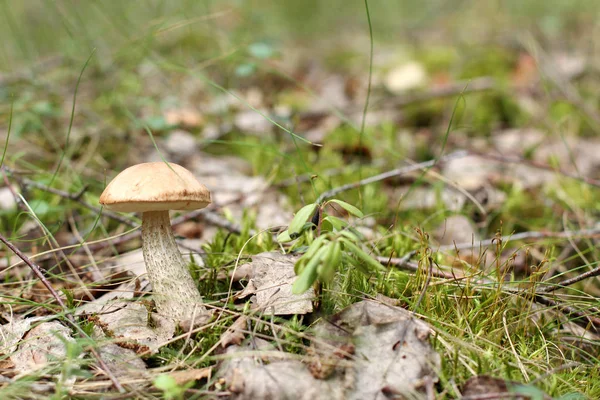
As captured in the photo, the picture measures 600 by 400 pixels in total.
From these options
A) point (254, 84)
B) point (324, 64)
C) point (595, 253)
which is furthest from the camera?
point (324, 64)

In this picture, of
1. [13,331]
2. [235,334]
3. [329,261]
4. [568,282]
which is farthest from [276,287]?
[568,282]

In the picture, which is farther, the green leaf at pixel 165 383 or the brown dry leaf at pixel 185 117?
the brown dry leaf at pixel 185 117

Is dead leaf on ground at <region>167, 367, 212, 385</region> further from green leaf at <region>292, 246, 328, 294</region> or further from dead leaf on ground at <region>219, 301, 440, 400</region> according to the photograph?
green leaf at <region>292, 246, 328, 294</region>

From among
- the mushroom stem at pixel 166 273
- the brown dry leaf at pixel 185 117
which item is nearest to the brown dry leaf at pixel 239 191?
the brown dry leaf at pixel 185 117

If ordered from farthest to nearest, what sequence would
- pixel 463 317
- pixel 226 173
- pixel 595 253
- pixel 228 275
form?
pixel 226 173 < pixel 595 253 < pixel 228 275 < pixel 463 317

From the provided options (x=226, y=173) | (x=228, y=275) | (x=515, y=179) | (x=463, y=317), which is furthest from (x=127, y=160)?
(x=515, y=179)

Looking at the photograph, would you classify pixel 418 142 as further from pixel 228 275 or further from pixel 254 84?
pixel 228 275

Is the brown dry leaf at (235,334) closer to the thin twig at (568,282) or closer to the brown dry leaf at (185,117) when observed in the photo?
the thin twig at (568,282)
